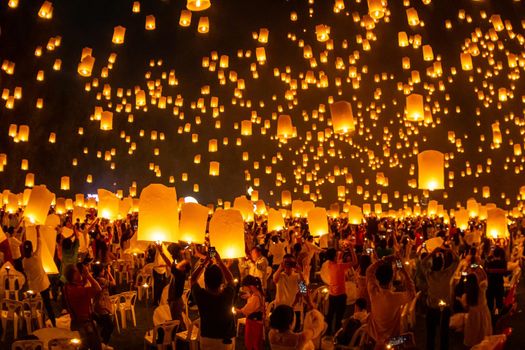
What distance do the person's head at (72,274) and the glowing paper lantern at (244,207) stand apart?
616 centimetres

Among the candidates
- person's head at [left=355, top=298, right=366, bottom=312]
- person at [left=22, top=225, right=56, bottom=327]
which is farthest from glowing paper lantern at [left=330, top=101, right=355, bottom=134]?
person at [left=22, top=225, right=56, bottom=327]

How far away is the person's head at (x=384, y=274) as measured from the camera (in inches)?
184

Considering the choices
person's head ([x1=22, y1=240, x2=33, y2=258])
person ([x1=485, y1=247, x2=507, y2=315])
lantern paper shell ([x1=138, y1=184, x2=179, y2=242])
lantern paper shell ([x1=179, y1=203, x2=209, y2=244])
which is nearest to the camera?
lantern paper shell ([x1=138, y1=184, x2=179, y2=242])

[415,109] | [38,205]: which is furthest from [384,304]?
[415,109]

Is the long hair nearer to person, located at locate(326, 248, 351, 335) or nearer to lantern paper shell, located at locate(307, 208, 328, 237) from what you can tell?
person, located at locate(326, 248, 351, 335)

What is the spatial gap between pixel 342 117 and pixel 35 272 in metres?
4.93

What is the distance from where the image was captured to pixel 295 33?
29.3m

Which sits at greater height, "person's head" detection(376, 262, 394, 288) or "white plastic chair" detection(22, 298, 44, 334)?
"person's head" detection(376, 262, 394, 288)

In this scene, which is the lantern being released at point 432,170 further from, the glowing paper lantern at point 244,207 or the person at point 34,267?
the person at point 34,267

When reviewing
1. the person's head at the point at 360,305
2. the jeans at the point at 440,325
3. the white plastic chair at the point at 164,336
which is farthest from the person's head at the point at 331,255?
the white plastic chair at the point at 164,336

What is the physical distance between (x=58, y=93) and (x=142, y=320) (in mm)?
24646

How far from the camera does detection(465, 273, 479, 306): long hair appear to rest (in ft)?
21.6

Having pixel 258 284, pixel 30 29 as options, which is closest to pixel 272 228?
pixel 258 284

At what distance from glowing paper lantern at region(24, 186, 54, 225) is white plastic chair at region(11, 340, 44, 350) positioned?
3.55 meters
